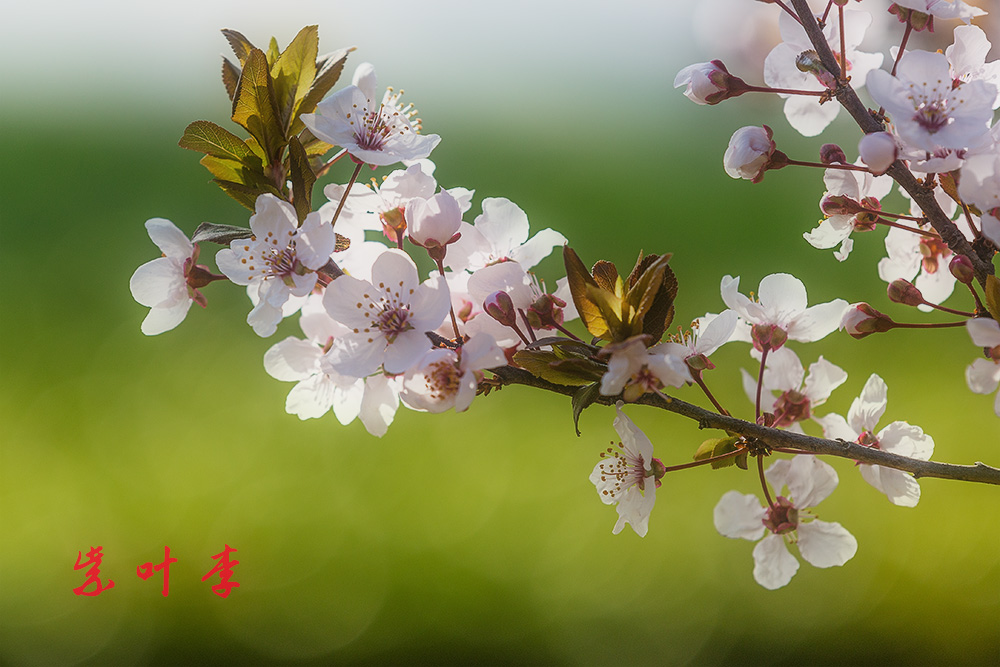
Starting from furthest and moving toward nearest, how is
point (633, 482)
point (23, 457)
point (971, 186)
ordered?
1. point (23, 457)
2. point (633, 482)
3. point (971, 186)

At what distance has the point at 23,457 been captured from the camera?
215 cm

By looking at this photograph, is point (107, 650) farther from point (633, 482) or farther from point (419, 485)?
point (633, 482)

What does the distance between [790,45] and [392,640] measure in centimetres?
148

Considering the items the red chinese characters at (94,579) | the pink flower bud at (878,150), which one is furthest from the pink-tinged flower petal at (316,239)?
the red chinese characters at (94,579)

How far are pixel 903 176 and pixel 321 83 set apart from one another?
0.44 metres

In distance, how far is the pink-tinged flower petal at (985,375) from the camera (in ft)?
2.08

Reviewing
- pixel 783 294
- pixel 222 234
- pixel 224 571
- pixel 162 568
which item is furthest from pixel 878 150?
pixel 162 568

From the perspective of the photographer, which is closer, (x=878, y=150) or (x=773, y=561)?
(x=878, y=150)

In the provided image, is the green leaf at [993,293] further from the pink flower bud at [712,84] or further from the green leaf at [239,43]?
the green leaf at [239,43]

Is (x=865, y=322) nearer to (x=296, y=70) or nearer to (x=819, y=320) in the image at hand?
(x=819, y=320)

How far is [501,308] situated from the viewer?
1.79 ft

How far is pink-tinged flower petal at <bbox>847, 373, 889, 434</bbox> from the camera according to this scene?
70cm

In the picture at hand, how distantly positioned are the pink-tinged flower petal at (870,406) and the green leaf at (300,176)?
0.51 m

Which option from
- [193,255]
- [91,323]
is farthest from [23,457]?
[193,255]
